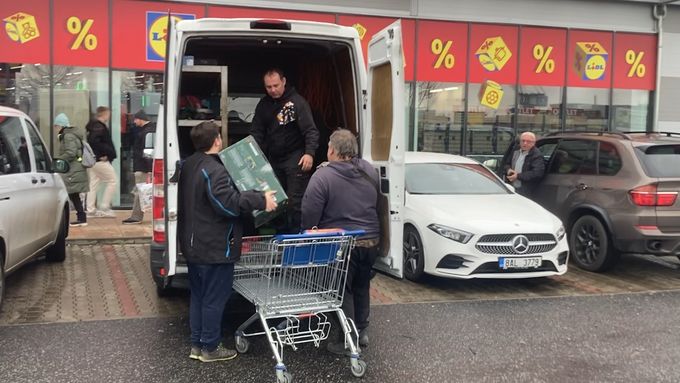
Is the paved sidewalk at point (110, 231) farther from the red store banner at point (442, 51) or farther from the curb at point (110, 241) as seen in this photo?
the red store banner at point (442, 51)

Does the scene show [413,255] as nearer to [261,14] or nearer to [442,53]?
[261,14]

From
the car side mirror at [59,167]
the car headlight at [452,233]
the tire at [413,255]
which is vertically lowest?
the tire at [413,255]

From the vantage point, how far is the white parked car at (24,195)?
525 cm

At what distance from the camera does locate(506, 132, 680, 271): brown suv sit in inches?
260

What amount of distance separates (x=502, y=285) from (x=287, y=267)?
348cm

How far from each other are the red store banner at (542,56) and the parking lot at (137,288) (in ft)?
20.8

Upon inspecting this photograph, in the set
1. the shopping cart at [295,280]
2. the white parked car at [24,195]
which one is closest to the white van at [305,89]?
the shopping cart at [295,280]

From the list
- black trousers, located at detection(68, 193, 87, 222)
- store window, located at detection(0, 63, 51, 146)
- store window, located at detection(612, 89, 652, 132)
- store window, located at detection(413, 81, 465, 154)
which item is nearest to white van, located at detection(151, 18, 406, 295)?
black trousers, located at detection(68, 193, 87, 222)

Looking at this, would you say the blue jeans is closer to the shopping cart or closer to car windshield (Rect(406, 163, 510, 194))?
the shopping cart

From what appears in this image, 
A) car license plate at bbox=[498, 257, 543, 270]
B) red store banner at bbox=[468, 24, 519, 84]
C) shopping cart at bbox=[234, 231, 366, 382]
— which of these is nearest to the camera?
shopping cart at bbox=[234, 231, 366, 382]

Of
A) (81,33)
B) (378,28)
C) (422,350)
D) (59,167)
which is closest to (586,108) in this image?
(378,28)

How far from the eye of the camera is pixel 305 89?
6.33m

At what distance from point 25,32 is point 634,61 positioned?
12354 mm

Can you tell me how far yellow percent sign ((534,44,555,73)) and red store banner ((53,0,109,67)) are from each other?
865cm
